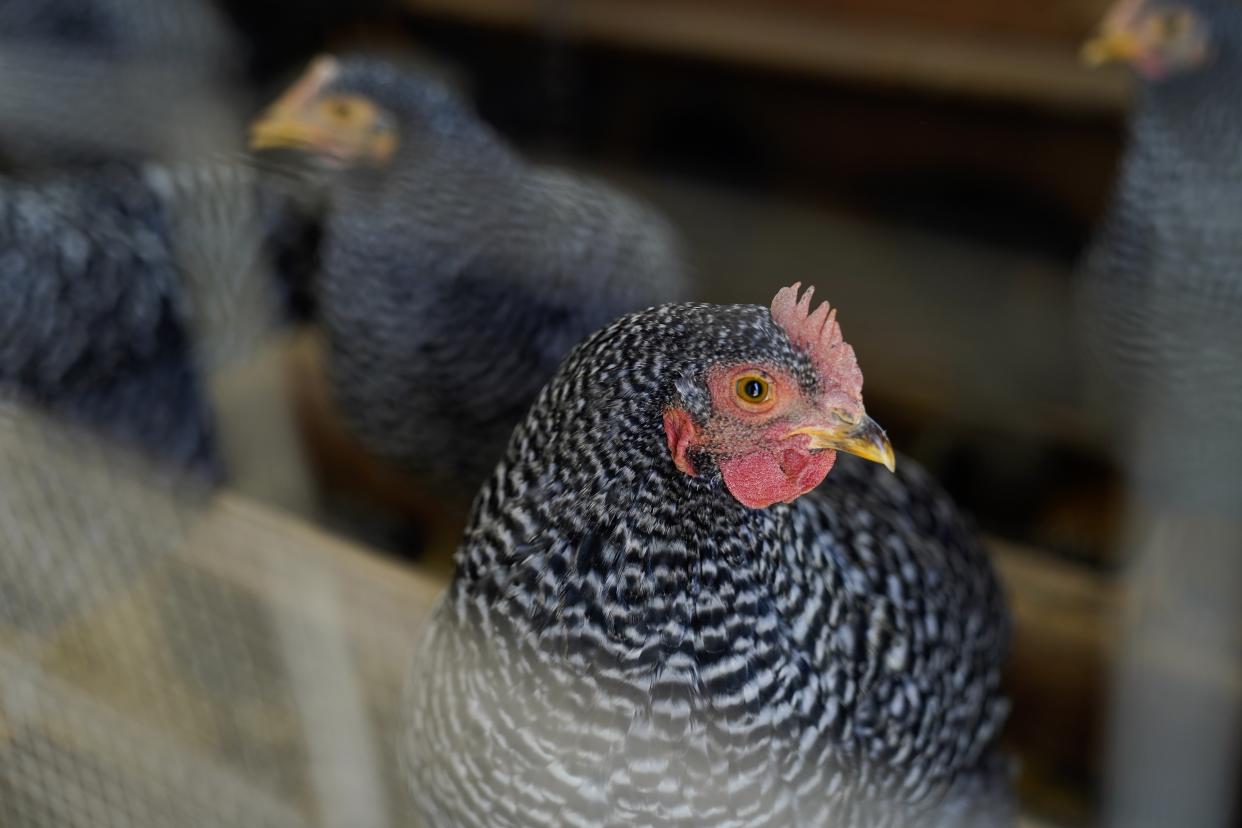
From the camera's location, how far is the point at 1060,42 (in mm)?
2092

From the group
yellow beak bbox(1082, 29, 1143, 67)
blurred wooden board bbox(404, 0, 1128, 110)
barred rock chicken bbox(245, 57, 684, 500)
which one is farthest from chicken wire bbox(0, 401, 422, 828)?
blurred wooden board bbox(404, 0, 1128, 110)

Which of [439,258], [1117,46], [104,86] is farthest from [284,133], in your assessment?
[1117,46]

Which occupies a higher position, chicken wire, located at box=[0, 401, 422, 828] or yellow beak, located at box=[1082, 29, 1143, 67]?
yellow beak, located at box=[1082, 29, 1143, 67]

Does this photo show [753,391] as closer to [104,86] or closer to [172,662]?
[172,662]

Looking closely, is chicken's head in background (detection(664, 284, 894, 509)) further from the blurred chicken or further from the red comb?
the blurred chicken

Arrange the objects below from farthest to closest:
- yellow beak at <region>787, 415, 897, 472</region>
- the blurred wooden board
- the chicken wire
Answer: the blurred wooden board
the chicken wire
yellow beak at <region>787, 415, 897, 472</region>

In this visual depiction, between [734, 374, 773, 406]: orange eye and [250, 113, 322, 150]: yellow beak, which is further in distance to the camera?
[250, 113, 322, 150]: yellow beak

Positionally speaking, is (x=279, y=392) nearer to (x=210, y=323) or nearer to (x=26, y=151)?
(x=210, y=323)

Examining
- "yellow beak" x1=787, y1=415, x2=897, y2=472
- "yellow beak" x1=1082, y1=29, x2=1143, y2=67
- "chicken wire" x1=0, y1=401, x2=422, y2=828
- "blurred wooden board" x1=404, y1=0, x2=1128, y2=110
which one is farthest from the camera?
"blurred wooden board" x1=404, y1=0, x2=1128, y2=110

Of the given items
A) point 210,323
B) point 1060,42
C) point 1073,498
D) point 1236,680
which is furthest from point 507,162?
point 1060,42

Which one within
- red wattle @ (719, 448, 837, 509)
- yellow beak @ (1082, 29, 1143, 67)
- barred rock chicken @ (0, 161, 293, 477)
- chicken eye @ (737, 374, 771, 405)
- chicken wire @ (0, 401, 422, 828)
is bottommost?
chicken wire @ (0, 401, 422, 828)

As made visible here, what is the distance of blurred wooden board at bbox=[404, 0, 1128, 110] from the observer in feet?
6.79

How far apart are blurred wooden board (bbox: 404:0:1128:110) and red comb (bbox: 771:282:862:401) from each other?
1.57 m

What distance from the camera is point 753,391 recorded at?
2.42ft
